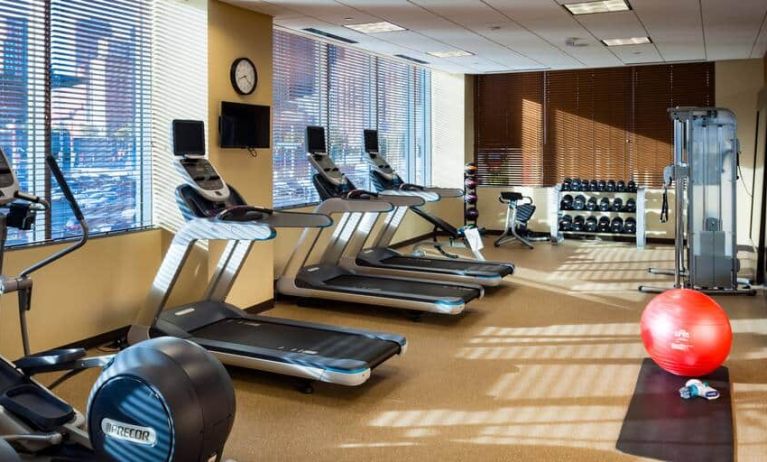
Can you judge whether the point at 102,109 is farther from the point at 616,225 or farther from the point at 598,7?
the point at 616,225

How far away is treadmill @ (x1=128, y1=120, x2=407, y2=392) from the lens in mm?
3908

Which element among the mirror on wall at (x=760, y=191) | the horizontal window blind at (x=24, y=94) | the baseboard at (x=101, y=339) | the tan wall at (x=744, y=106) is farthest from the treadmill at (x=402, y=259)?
the tan wall at (x=744, y=106)

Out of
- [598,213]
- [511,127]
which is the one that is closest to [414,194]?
[598,213]

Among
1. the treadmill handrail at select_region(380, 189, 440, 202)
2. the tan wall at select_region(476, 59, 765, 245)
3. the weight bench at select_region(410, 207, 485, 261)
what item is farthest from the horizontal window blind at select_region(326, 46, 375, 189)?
the tan wall at select_region(476, 59, 765, 245)

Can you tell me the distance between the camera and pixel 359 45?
7707mm

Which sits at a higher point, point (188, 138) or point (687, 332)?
point (188, 138)

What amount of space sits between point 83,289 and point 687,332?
11.8ft

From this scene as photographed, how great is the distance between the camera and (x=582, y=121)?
34.0 feet

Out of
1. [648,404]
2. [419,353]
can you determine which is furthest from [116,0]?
[648,404]

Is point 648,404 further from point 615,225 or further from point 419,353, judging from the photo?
point 615,225

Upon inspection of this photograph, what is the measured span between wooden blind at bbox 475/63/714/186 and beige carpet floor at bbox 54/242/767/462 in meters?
4.31

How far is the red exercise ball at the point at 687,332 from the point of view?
377 cm

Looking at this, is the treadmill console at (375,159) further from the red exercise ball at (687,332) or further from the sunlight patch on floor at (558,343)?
the red exercise ball at (687,332)

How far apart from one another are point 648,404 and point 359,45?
5.22 metres
